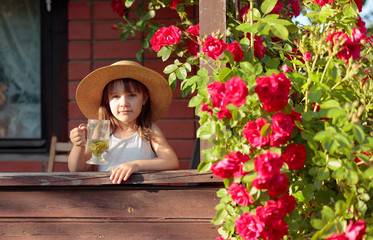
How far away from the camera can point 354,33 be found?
192 cm

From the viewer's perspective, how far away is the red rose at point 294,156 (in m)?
1.73

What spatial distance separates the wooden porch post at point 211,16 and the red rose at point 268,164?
1.98 feet

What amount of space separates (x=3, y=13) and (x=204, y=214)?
260 centimetres

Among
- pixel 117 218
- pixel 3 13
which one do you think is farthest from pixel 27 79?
pixel 117 218

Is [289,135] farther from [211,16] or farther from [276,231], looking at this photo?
[211,16]

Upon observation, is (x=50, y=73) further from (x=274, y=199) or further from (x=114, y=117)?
(x=274, y=199)

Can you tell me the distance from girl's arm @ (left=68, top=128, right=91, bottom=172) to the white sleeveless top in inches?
6.0

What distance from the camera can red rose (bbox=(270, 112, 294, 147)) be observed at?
1640mm

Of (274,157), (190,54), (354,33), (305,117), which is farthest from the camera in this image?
(190,54)

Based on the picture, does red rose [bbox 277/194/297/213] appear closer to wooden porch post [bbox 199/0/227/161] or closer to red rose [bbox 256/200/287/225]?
red rose [bbox 256/200/287/225]

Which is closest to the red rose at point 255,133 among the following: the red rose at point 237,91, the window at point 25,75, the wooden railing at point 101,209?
the red rose at point 237,91

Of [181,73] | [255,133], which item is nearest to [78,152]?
[181,73]

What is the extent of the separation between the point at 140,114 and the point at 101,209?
28.5 inches

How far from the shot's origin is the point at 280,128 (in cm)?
164
